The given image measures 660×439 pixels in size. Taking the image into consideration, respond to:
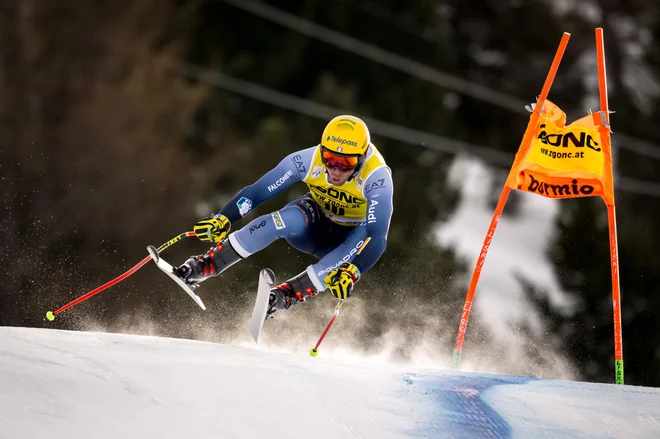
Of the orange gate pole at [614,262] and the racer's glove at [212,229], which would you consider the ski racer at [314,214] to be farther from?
the orange gate pole at [614,262]

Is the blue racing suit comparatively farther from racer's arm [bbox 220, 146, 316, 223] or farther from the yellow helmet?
the yellow helmet

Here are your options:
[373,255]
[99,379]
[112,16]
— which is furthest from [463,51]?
[99,379]

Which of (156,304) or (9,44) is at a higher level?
(9,44)

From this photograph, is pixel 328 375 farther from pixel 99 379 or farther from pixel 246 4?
pixel 246 4

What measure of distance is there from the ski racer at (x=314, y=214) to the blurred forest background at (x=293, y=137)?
13.2ft

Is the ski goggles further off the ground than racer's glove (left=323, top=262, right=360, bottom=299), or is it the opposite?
the ski goggles

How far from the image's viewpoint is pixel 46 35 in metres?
18.3

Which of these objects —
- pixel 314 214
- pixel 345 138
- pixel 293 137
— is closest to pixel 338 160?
pixel 345 138

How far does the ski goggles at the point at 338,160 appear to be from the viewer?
7.11 m

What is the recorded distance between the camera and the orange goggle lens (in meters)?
7.11

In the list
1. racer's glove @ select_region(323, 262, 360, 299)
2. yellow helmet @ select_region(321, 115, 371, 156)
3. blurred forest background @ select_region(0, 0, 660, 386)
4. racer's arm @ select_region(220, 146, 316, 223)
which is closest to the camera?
racer's glove @ select_region(323, 262, 360, 299)

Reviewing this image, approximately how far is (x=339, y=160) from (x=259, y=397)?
200 cm

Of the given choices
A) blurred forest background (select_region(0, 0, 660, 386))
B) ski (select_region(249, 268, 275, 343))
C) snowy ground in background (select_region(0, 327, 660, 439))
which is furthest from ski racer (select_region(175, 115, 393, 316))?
blurred forest background (select_region(0, 0, 660, 386))

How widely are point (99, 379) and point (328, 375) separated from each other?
50.7 inches
